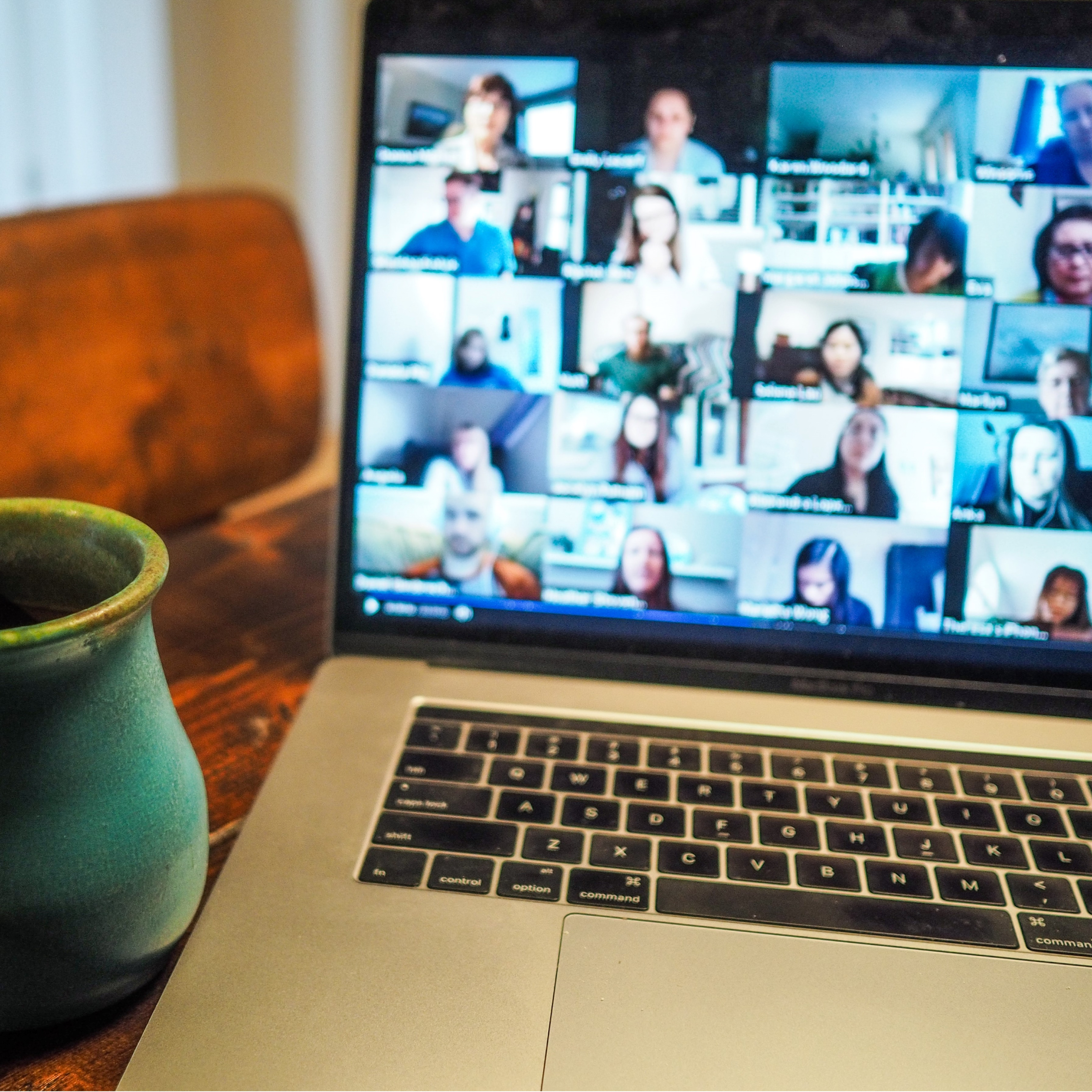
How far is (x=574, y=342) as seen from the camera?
19.3 inches

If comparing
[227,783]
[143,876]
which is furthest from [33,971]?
[227,783]

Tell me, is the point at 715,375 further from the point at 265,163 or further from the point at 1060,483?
the point at 265,163

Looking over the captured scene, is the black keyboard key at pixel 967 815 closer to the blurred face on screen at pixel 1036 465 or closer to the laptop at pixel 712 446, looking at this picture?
the laptop at pixel 712 446

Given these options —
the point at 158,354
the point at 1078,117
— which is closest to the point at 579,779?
the point at 1078,117

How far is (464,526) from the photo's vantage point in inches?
19.9

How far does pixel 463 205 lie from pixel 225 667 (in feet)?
0.92

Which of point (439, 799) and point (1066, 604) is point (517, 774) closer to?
point (439, 799)

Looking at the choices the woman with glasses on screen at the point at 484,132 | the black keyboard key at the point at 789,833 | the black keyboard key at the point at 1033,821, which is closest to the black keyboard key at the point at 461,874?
the black keyboard key at the point at 789,833

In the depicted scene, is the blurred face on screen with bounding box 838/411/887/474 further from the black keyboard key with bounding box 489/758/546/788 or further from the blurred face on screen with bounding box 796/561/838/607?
the black keyboard key with bounding box 489/758/546/788

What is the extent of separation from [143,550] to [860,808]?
293mm

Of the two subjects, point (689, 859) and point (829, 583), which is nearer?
point (689, 859)

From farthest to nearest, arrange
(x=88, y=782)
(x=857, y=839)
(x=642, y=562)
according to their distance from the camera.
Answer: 1. (x=642, y=562)
2. (x=857, y=839)
3. (x=88, y=782)

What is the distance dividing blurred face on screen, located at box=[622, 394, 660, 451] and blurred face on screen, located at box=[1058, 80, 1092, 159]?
220 millimetres

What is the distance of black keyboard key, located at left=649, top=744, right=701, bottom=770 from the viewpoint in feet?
1.44
